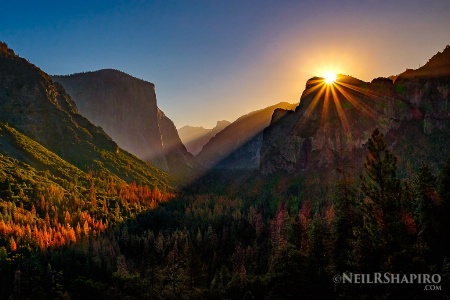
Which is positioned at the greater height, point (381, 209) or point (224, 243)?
point (381, 209)

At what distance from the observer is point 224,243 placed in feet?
507

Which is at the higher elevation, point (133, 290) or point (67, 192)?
point (67, 192)

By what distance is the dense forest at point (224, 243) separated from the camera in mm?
32531

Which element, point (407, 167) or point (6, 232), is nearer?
point (6, 232)

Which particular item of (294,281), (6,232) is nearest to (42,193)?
(6,232)

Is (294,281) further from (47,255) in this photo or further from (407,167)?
(407,167)

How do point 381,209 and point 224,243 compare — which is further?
point 224,243

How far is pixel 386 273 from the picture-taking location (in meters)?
30.3

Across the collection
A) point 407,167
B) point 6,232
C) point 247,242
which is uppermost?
point 407,167

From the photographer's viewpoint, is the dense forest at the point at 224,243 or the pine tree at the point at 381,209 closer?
the pine tree at the point at 381,209

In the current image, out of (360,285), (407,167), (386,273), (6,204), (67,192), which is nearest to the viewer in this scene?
(386,273)

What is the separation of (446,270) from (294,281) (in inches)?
798

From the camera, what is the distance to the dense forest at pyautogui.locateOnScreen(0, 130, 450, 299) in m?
32.5

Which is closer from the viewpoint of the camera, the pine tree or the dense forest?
the pine tree
